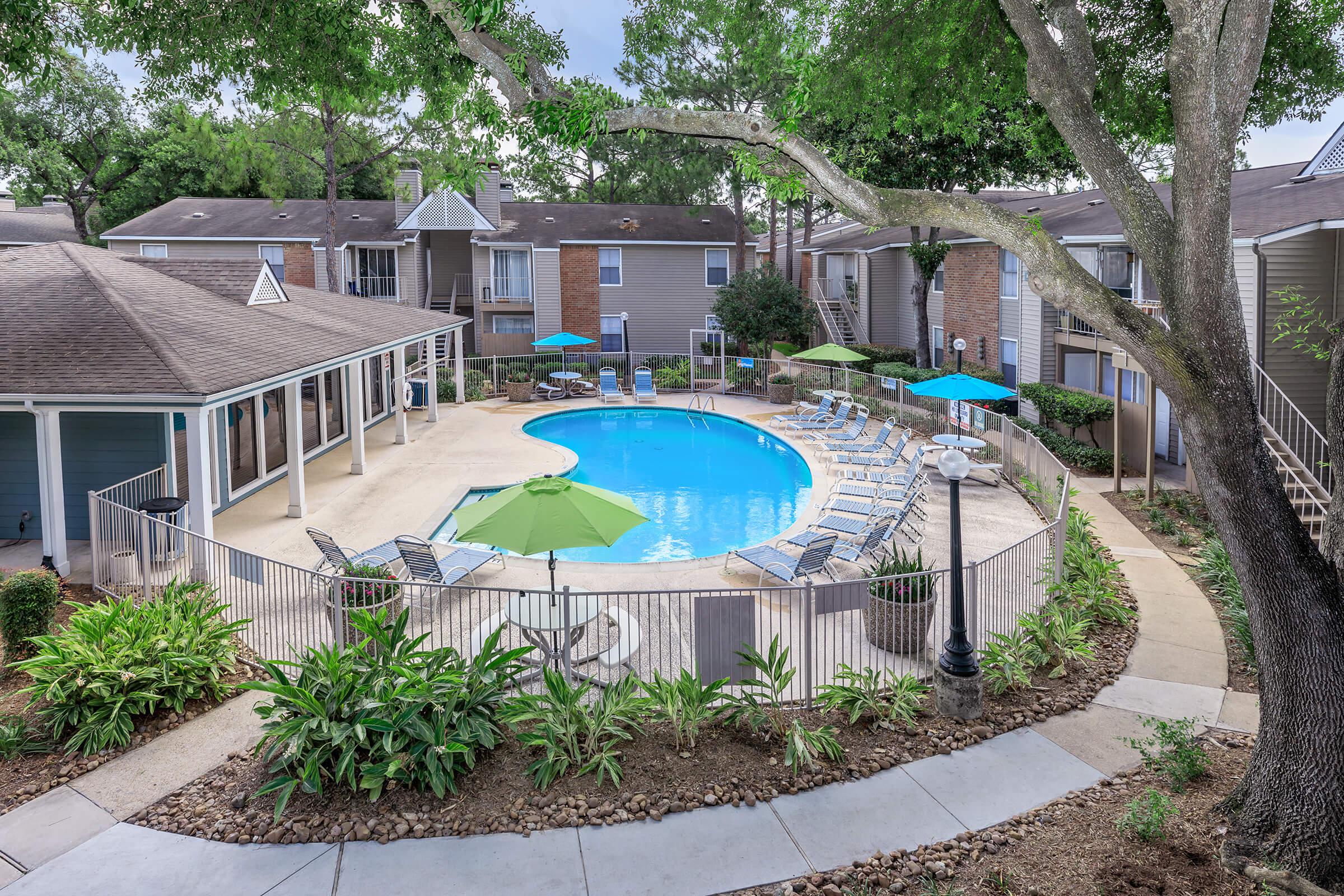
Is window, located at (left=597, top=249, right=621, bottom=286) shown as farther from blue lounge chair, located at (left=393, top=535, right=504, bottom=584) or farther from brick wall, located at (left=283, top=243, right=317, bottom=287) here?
blue lounge chair, located at (left=393, top=535, right=504, bottom=584)

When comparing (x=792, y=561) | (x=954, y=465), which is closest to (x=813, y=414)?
(x=792, y=561)

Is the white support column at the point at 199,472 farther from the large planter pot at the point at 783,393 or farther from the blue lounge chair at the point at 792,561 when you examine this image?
the large planter pot at the point at 783,393

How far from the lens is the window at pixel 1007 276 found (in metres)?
28.6

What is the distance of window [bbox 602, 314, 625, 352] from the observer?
4209cm

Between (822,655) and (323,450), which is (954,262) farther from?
(822,655)

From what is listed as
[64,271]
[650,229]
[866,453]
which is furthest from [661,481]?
[650,229]

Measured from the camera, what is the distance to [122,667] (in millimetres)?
9156

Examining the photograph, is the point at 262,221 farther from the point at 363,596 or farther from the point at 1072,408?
the point at 363,596

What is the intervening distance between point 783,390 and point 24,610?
24.7 m

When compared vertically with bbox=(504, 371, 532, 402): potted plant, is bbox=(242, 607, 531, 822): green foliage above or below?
below

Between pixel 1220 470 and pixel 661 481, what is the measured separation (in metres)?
16.5

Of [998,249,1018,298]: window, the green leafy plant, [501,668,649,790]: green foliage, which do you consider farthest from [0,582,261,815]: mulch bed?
A: [998,249,1018,298]: window

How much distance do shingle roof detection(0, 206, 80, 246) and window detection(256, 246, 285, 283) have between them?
32.3 ft

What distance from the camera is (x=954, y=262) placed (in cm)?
3247
